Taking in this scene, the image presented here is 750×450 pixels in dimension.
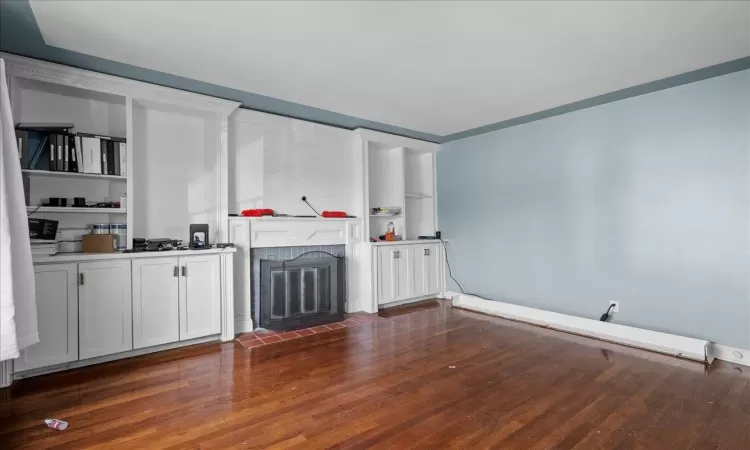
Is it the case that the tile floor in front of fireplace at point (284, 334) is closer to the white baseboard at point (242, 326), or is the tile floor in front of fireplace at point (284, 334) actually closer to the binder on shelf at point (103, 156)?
the white baseboard at point (242, 326)

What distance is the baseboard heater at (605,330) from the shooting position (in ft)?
9.62

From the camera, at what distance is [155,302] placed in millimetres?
2980

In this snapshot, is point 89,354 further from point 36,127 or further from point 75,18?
point 75,18

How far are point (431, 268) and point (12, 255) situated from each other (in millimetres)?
4423

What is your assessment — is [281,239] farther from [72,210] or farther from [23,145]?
[23,145]

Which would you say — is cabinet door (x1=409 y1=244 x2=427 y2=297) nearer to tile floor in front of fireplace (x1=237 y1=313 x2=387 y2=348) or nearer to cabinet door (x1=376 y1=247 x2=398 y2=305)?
cabinet door (x1=376 y1=247 x2=398 y2=305)

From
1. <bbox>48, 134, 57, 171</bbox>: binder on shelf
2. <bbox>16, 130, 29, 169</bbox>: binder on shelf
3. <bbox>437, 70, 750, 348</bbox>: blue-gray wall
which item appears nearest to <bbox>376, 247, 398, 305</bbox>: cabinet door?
<bbox>437, 70, 750, 348</bbox>: blue-gray wall

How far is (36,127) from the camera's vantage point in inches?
106

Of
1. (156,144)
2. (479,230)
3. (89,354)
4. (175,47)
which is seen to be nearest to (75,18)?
(175,47)

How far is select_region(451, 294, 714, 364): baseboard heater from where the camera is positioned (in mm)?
2932

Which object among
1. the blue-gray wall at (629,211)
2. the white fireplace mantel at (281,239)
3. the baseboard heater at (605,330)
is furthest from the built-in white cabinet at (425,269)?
the white fireplace mantel at (281,239)

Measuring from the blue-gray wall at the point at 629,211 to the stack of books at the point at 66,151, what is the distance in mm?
4221

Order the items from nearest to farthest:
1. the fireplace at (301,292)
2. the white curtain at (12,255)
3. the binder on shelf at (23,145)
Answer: the white curtain at (12,255) → the binder on shelf at (23,145) → the fireplace at (301,292)

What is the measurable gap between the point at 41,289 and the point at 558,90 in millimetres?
4647
